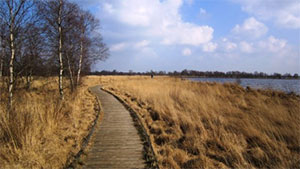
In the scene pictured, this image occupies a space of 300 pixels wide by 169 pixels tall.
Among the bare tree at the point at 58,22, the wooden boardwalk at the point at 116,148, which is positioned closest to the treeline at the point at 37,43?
the bare tree at the point at 58,22

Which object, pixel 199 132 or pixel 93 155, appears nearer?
pixel 93 155

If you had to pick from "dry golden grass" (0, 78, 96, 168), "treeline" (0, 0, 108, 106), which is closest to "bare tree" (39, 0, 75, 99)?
"treeline" (0, 0, 108, 106)

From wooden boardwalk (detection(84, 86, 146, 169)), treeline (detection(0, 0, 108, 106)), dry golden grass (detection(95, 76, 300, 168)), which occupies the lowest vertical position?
wooden boardwalk (detection(84, 86, 146, 169))

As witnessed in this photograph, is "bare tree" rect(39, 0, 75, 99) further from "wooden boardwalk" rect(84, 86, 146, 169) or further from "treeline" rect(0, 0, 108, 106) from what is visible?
"wooden boardwalk" rect(84, 86, 146, 169)

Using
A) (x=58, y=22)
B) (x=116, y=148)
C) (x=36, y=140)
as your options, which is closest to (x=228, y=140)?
(x=116, y=148)

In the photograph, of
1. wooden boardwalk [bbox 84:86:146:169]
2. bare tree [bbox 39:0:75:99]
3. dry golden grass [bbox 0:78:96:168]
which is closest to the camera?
dry golden grass [bbox 0:78:96:168]

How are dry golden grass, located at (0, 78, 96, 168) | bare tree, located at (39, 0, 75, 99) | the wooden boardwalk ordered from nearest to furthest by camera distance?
dry golden grass, located at (0, 78, 96, 168) < the wooden boardwalk < bare tree, located at (39, 0, 75, 99)

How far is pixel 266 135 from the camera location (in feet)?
15.5

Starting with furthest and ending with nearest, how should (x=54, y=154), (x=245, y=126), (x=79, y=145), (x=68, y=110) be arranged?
1. (x=68, y=110)
2. (x=245, y=126)
3. (x=79, y=145)
4. (x=54, y=154)

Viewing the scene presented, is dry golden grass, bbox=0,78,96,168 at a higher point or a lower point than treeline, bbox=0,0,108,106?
lower

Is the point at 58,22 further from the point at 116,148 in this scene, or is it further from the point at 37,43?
the point at 116,148

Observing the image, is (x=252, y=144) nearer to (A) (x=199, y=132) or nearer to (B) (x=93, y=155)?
(A) (x=199, y=132)

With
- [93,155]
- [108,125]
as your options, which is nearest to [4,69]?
[108,125]

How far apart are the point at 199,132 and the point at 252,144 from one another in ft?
5.49
